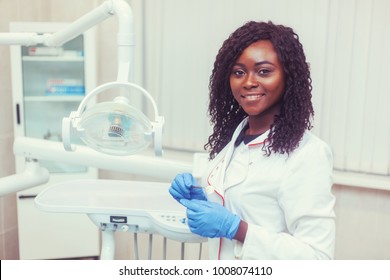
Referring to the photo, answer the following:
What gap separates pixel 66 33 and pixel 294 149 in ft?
2.01

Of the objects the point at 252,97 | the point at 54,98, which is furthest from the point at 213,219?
the point at 54,98

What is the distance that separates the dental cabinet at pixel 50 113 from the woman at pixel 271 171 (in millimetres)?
1399

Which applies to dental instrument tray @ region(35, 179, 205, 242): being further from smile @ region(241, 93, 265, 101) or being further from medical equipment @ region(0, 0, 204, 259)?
smile @ region(241, 93, 265, 101)

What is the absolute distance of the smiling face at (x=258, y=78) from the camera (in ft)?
3.63

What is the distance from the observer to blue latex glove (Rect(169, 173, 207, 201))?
125 centimetres

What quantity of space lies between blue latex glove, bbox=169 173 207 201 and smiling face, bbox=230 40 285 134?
0.83 feet

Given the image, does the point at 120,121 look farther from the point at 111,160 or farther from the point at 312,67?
the point at 312,67

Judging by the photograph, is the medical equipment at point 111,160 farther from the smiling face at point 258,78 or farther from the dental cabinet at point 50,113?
the dental cabinet at point 50,113

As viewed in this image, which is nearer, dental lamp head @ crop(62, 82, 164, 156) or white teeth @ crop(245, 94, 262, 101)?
dental lamp head @ crop(62, 82, 164, 156)

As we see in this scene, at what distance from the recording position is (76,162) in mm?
1386

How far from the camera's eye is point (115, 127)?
0.85 m

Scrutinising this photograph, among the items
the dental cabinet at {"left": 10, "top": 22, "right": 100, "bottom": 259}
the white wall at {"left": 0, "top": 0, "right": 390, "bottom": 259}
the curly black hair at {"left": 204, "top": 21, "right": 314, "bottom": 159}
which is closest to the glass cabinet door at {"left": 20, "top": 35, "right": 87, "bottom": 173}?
the dental cabinet at {"left": 10, "top": 22, "right": 100, "bottom": 259}

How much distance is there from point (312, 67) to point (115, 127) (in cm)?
154

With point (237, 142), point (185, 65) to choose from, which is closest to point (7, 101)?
point (185, 65)
